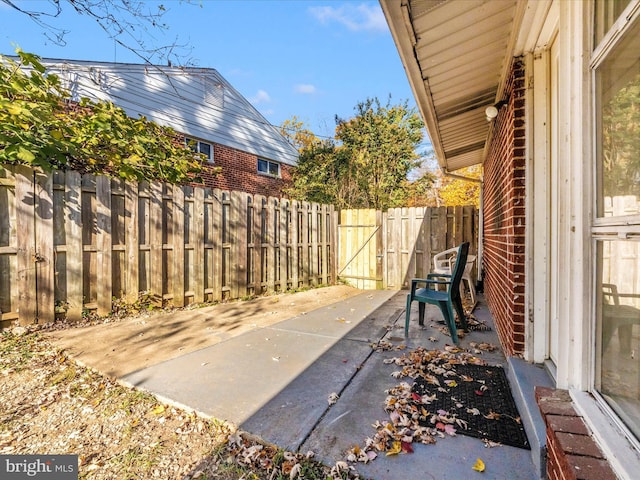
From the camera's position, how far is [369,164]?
984cm

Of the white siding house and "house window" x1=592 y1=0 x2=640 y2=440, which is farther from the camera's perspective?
the white siding house

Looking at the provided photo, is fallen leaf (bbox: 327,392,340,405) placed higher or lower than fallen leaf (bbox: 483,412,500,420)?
lower

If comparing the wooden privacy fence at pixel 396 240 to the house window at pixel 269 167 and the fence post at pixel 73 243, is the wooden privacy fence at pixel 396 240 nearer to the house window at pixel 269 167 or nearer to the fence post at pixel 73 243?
the house window at pixel 269 167

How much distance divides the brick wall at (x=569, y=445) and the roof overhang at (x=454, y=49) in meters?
A: 1.90

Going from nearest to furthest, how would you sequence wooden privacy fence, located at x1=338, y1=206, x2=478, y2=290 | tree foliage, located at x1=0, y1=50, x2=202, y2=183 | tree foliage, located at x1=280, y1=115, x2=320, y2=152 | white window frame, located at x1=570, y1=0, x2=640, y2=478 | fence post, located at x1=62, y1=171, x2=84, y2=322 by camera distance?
1. white window frame, located at x1=570, y1=0, x2=640, y2=478
2. tree foliage, located at x1=0, y1=50, x2=202, y2=183
3. fence post, located at x1=62, y1=171, x2=84, y2=322
4. wooden privacy fence, located at x1=338, y1=206, x2=478, y2=290
5. tree foliage, located at x1=280, y1=115, x2=320, y2=152

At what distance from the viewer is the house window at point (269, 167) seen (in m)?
10.3

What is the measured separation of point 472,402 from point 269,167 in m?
9.71

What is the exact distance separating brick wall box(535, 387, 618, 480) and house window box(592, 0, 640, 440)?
0.12 meters

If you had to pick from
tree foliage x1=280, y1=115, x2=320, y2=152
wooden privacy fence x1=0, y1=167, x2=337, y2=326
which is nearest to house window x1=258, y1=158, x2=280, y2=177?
wooden privacy fence x1=0, y1=167, x2=337, y2=326

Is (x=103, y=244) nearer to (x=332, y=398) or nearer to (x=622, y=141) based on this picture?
(x=332, y=398)

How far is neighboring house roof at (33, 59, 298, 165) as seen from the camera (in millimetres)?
6453

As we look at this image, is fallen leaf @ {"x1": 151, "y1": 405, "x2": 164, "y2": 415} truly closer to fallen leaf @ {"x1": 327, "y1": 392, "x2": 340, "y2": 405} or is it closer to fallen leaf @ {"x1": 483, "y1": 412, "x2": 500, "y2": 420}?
fallen leaf @ {"x1": 327, "y1": 392, "x2": 340, "y2": 405}

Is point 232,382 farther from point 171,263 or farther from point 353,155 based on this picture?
point 353,155

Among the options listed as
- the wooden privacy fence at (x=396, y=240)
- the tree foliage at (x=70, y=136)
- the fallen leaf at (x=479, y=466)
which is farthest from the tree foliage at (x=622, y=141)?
the wooden privacy fence at (x=396, y=240)
